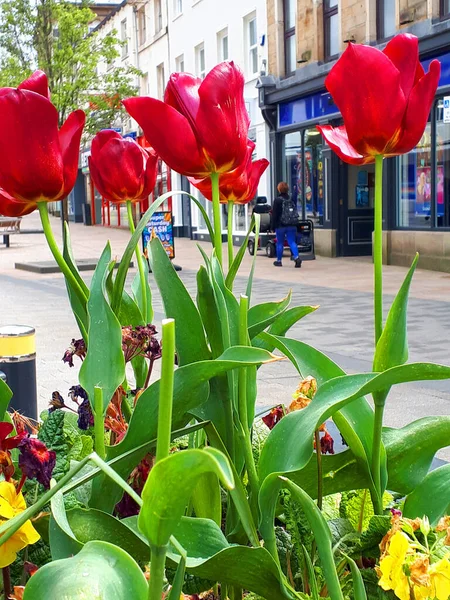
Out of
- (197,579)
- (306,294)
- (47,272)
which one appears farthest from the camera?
(47,272)

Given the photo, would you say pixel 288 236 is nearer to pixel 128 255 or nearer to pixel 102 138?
pixel 102 138

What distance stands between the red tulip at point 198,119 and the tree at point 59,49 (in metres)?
18.7

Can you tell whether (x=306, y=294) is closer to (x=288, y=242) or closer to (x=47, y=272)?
(x=288, y=242)

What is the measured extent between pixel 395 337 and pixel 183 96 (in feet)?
1.48

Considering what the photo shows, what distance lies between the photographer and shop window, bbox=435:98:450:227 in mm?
15062

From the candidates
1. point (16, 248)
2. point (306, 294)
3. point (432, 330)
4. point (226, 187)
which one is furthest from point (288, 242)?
point (226, 187)

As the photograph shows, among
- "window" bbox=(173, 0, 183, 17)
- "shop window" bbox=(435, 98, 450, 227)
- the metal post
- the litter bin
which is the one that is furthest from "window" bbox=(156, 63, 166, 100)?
the metal post

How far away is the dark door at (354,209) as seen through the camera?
19.0 meters

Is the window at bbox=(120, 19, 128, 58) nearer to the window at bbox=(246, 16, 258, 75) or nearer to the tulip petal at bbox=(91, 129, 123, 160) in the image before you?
the window at bbox=(246, 16, 258, 75)

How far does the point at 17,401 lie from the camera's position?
10.6ft

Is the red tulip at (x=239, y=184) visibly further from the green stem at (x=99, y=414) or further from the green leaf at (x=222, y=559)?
the green leaf at (x=222, y=559)

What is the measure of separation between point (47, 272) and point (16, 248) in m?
9.42

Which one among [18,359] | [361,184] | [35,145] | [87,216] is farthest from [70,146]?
[87,216]

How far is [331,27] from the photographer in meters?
18.7
